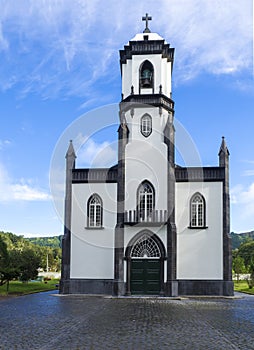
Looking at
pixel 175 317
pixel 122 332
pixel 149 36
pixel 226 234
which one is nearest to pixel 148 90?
pixel 149 36

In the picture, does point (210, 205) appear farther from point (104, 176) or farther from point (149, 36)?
point (149, 36)

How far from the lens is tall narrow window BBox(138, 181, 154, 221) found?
30672 mm

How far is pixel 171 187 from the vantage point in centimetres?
3067

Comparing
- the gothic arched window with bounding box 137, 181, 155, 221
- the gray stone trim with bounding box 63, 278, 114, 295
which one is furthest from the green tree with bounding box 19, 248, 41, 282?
the gothic arched window with bounding box 137, 181, 155, 221

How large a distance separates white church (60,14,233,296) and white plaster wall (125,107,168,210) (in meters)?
0.06

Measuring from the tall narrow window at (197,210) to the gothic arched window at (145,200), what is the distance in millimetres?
2530

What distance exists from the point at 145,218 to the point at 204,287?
5.41m

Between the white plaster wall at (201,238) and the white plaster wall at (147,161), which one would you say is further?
the white plaster wall at (147,161)

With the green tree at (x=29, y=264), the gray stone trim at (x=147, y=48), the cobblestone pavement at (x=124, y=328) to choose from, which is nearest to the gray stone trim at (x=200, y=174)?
the gray stone trim at (x=147, y=48)

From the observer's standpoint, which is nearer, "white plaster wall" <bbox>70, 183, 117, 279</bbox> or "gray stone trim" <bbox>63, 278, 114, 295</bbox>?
"gray stone trim" <bbox>63, 278, 114, 295</bbox>

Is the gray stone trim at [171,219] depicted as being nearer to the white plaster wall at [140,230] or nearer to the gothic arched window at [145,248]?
the white plaster wall at [140,230]

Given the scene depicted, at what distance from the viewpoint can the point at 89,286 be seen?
30.8 m

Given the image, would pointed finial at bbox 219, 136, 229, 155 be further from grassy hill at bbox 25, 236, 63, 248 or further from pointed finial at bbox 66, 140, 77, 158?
grassy hill at bbox 25, 236, 63, 248

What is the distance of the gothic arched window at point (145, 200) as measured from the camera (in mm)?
30688
